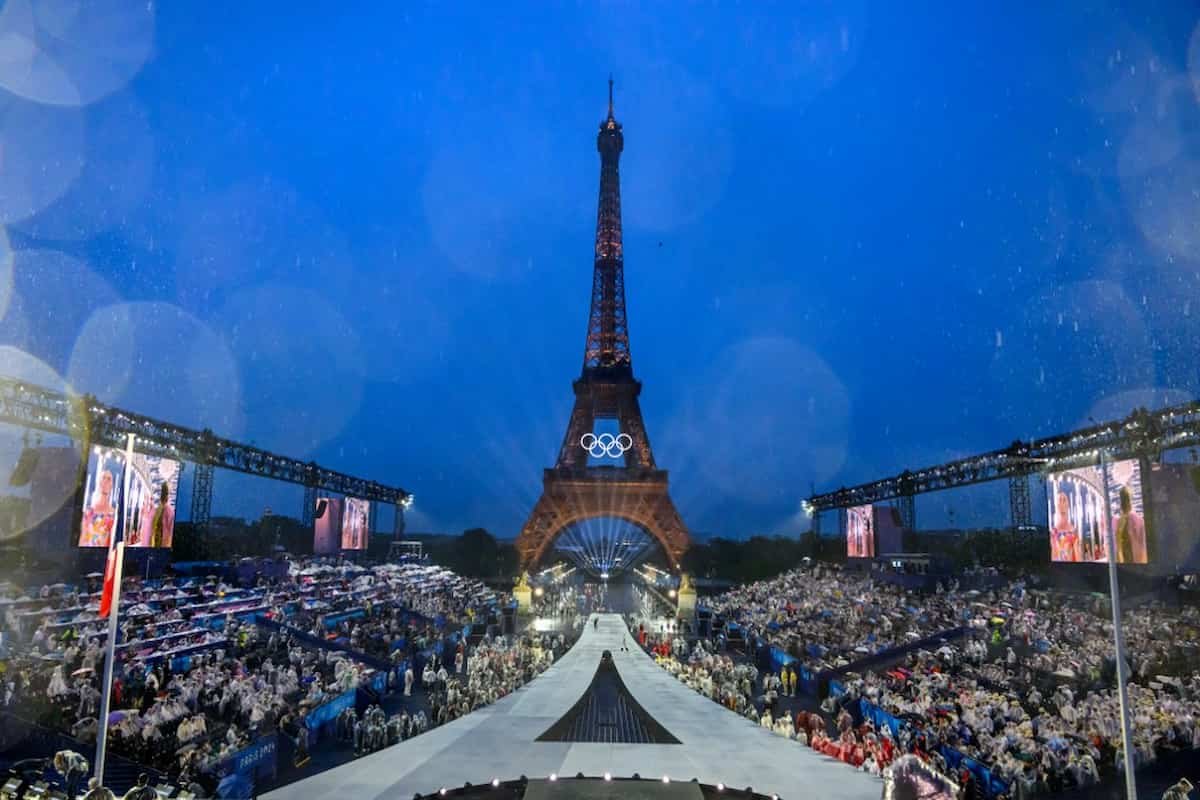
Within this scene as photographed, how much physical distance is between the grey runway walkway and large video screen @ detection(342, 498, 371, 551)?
32.6 m

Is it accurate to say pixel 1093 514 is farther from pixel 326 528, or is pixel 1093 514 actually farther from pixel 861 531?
pixel 326 528

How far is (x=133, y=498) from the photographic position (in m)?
30.3

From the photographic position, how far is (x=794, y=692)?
26.7 meters

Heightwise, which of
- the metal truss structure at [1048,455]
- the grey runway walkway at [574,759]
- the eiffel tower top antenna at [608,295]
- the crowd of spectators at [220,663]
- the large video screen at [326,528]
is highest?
the eiffel tower top antenna at [608,295]

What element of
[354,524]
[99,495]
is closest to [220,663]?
[99,495]

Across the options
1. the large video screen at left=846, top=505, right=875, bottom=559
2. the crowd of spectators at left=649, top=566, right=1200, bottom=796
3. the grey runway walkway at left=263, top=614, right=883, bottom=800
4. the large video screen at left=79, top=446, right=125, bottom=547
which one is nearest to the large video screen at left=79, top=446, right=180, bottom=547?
the large video screen at left=79, top=446, right=125, bottom=547

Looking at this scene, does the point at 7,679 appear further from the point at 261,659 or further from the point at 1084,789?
the point at 1084,789

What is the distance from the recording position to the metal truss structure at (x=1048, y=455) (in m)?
26.5

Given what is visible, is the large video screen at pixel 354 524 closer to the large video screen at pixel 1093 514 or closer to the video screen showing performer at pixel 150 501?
the video screen showing performer at pixel 150 501

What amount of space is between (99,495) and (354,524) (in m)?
26.5

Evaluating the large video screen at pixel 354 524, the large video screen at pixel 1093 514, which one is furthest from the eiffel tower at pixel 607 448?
the large video screen at pixel 1093 514

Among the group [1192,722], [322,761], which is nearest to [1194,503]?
[1192,722]

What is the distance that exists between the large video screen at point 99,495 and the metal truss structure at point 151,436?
59cm

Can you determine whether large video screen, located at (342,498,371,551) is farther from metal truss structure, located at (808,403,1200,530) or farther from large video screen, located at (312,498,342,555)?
metal truss structure, located at (808,403,1200,530)
